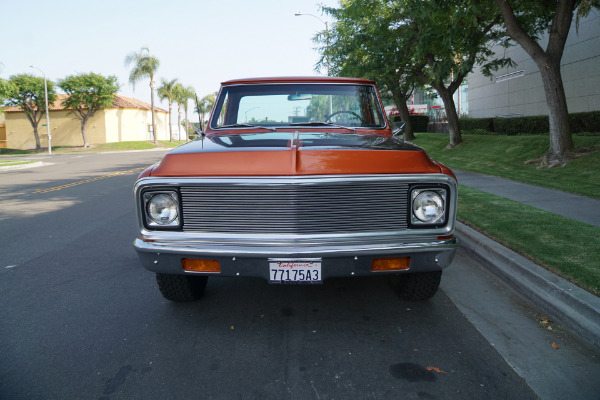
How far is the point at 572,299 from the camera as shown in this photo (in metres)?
3.42

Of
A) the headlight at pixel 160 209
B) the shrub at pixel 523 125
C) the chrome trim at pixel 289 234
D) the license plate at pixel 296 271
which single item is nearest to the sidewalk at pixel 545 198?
the chrome trim at pixel 289 234

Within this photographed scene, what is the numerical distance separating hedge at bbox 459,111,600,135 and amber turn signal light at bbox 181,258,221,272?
1744 centimetres

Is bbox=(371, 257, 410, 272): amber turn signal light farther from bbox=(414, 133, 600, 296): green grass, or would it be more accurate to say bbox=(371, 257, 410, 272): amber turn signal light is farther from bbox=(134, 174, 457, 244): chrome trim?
bbox=(414, 133, 600, 296): green grass

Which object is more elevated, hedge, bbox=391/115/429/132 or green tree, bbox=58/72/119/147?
green tree, bbox=58/72/119/147

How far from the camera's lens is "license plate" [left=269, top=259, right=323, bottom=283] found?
2.88 m

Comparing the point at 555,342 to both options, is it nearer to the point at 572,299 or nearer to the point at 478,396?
the point at 572,299

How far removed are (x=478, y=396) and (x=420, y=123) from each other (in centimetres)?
3238

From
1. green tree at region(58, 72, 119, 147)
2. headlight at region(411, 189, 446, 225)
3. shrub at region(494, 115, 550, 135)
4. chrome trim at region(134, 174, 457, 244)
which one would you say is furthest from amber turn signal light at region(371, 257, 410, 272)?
green tree at region(58, 72, 119, 147)

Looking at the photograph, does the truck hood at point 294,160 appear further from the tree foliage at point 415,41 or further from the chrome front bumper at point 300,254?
the tree foliage at point 415,41

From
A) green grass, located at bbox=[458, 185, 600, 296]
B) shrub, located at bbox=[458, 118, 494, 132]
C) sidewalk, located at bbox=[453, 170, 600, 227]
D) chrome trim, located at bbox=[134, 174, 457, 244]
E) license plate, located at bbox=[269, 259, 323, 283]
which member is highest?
shrub, located at bbox=[458, 118, 494, 132]

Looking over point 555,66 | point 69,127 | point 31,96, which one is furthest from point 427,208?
point 69,127

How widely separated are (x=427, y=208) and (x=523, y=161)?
11.3 metres

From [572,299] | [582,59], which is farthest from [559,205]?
[582,59]

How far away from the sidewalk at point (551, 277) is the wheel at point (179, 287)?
280 centimetres
